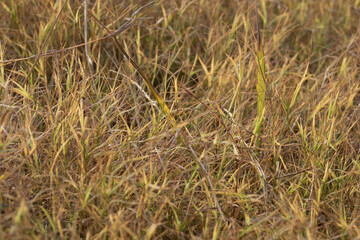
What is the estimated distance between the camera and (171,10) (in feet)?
6.04

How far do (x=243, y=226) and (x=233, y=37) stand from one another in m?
0.86

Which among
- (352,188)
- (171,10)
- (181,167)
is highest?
(171,10)

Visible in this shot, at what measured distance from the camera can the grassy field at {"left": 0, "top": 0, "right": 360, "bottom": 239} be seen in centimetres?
112

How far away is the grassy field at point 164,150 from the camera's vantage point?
1.12 m

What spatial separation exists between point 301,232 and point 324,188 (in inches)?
8.1

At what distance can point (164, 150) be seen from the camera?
1.33 metres

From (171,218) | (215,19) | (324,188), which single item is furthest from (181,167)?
(215,19)

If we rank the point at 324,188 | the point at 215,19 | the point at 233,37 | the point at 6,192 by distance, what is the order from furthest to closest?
1. the point at 215,19
2. the point at 233,37
3. the point at 324,188
4. the point at 6,192

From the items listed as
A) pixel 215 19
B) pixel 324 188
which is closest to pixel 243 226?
pixel 324 188

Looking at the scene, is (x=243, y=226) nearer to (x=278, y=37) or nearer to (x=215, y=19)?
(x=278, y=37)

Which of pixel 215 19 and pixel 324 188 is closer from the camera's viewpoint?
pixel 324 188

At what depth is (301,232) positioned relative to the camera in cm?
115

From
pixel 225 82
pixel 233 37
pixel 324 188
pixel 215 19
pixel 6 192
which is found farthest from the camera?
pixel 215 19

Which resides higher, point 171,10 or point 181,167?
point 171,10
